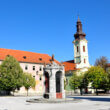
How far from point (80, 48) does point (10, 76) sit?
38.8 metres

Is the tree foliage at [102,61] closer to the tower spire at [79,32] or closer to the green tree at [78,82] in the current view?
the tower spire at [79,32]

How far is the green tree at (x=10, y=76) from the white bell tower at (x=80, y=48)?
34.2 m

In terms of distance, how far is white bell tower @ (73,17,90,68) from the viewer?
255ft

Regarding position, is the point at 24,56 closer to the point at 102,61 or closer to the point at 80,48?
the point at 80,48

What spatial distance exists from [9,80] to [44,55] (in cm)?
2421

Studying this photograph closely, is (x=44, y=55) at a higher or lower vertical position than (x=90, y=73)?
higher

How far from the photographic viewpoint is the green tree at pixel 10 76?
46.9m

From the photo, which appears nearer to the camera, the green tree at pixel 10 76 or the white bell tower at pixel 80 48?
the green tree at pixel 10 76

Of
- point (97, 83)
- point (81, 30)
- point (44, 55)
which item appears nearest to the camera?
point (97, 83)

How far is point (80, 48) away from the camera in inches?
3095

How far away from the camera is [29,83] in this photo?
5347cm

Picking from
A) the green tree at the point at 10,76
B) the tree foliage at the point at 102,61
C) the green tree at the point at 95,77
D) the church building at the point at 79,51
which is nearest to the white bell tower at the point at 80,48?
the church building at the point at 79,51

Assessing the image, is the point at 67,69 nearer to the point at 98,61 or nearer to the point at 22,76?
the point at 98,61

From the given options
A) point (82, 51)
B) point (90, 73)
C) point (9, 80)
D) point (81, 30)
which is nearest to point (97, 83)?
point (90, 73)
